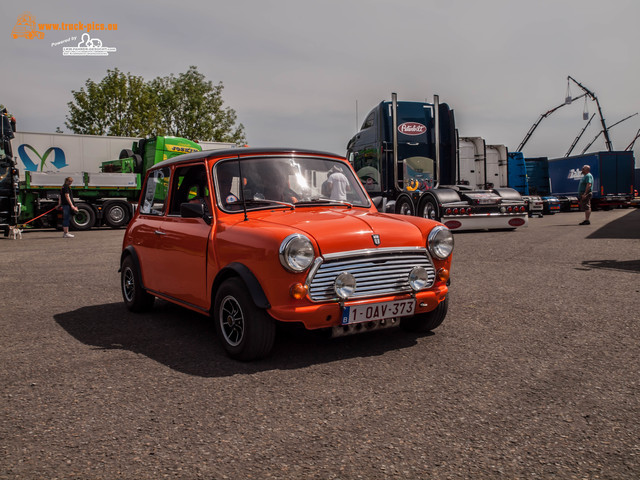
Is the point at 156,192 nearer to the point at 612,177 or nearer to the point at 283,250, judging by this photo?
Answer: the point at 283,250

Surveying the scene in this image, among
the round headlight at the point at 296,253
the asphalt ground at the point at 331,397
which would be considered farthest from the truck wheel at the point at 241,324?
the round headlight at the point at 296,253

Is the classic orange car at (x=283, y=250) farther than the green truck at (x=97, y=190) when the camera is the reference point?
No

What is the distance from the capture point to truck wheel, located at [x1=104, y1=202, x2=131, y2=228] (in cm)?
2109

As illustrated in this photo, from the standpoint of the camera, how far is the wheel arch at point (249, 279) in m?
4.07

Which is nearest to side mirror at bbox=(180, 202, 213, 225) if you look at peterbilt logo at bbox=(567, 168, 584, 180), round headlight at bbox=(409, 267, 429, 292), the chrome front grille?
the chrome front grille

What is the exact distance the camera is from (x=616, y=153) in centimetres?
3133

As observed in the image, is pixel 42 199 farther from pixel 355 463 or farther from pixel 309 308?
pixel 355 463

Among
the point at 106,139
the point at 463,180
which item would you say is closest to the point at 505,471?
the point at 463,180

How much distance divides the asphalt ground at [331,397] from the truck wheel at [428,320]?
105 mm

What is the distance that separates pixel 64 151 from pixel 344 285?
2133 centimetres

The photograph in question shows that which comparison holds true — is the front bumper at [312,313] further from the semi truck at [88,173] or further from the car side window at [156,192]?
the semi truck at [88,173]

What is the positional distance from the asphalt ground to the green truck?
14.8m

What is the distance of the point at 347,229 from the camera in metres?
4.34

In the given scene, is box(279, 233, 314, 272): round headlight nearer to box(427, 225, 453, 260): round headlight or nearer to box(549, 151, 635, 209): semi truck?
box(427, 225, 453, 260): round headlight
